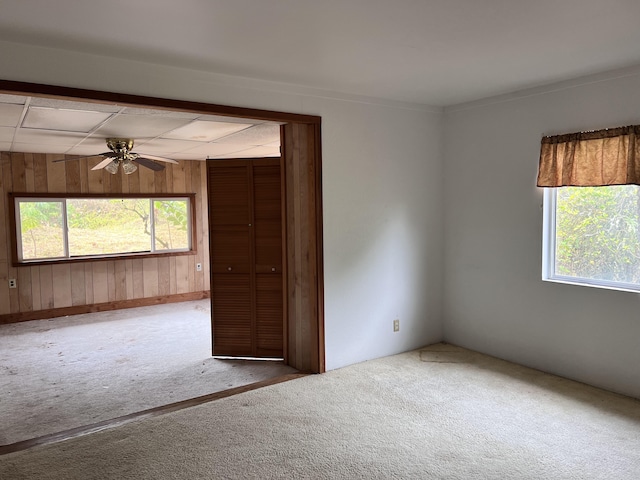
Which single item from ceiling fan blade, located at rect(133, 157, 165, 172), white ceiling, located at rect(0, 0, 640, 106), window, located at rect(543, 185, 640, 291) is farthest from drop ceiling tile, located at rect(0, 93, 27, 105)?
window, located at rect(543, 185, 640, 291)

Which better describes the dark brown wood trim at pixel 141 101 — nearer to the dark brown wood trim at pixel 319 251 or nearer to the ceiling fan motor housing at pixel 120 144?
the dark brown wood trim at pixel 319 251

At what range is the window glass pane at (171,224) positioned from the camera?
7.43 meters

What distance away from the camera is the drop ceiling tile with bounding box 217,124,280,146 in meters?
4.64

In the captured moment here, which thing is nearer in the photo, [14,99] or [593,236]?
[14,99]

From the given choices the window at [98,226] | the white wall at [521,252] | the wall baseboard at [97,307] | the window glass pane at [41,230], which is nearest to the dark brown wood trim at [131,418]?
the white wall at [521,252]

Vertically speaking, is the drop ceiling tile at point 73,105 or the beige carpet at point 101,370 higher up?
the drop ceiling tile at point 73,105

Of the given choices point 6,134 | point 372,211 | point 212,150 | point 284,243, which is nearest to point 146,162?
point 212,150

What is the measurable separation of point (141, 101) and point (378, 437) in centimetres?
262

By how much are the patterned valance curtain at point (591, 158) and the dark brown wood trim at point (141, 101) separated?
1890mm

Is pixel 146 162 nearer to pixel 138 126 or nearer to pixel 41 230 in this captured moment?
pixel 138 126

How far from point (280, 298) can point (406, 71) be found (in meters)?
2.32

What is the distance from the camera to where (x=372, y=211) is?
421 cm

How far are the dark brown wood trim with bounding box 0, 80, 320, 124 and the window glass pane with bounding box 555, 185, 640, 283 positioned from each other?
217 centimetres

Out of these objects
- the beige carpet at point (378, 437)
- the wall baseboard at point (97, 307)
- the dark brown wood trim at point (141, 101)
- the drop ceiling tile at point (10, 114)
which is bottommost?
the beige carpet at point (378, 437)
